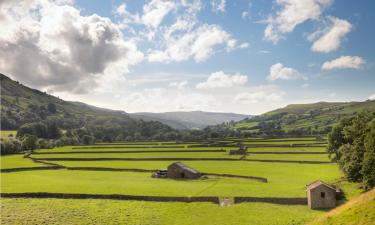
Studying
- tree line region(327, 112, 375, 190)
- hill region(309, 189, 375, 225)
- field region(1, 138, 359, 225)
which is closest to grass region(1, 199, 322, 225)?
field region(1, 138, 359, 225)

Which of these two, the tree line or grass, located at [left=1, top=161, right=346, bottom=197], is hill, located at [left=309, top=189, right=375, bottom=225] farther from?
grass, located at [left=1, top=161, right=346, bottom=197]

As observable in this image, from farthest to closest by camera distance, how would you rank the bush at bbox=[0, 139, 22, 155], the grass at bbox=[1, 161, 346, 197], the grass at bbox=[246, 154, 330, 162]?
the bush at bbox=[0, 139, 22, 155]
the grass at bbox=[246, 154, 330, 162]
the grass at bbox=[1, 161, 346, 197]

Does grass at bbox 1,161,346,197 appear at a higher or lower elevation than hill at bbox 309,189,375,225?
lower

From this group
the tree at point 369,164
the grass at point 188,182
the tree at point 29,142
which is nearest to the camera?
the tree at point 369,164

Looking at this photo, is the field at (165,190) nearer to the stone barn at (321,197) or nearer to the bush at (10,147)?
the stone barn at (321,197)

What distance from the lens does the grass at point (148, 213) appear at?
37.7 m

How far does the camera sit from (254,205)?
43219 millimetres

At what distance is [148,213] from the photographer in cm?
4103

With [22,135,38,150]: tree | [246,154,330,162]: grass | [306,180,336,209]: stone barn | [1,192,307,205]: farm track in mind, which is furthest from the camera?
[22,135,38,150]: tree

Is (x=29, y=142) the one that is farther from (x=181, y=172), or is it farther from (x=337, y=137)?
(x=337, y=137)

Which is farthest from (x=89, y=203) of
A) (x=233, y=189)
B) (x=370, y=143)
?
(x=370, y=143)

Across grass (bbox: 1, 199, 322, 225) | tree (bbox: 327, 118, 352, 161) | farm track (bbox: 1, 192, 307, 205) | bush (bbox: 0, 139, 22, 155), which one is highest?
tree (bbox: 327, 118, 352, 161)

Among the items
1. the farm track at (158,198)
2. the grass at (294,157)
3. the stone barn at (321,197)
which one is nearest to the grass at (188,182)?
the farm track at (158,198)

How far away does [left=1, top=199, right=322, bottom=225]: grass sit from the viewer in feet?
124
